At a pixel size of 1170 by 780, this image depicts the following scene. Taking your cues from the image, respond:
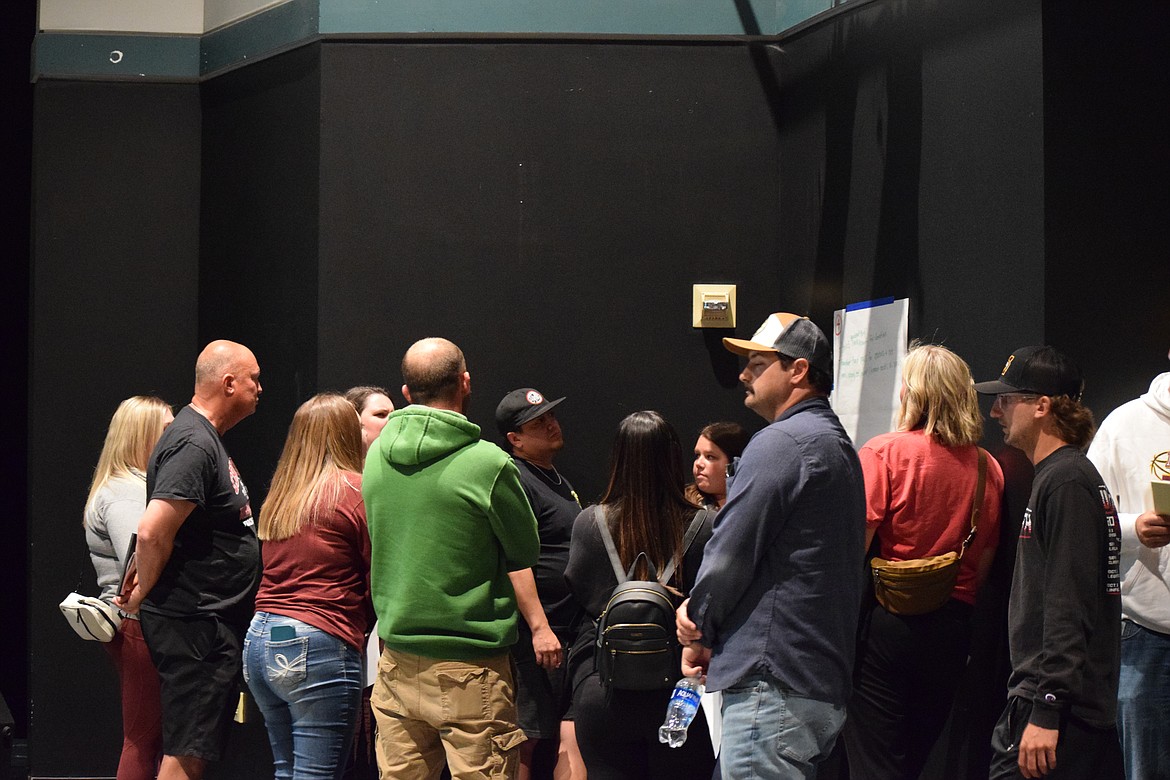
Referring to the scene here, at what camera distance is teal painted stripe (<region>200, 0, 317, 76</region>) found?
17.3 ft

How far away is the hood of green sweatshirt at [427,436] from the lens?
→ 337 centimetres

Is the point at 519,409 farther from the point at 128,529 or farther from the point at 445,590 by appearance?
the point at 128,529

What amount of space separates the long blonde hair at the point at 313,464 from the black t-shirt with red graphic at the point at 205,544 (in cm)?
18

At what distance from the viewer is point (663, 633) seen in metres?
3.32

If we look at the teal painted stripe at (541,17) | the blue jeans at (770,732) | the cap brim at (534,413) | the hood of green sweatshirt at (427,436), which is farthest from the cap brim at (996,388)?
the teal painted stripe at (541,17)

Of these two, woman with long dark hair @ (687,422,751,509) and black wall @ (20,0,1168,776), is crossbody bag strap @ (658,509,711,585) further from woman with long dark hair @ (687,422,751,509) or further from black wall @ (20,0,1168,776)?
black wall @ (20,0,1168,776)

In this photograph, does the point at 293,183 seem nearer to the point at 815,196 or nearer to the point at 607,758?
the point at 815,196

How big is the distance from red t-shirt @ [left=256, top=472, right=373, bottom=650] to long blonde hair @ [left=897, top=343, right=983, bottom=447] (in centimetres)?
174

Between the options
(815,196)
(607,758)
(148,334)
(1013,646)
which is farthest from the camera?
(148,334)

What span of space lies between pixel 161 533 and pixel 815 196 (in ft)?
8.99

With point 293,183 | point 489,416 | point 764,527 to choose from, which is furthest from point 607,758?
point 293,183

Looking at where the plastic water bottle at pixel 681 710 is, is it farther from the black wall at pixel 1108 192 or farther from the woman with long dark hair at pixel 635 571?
the black wall at pixel 1108 192

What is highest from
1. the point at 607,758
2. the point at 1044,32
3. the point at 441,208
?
→ the point at 1044,32

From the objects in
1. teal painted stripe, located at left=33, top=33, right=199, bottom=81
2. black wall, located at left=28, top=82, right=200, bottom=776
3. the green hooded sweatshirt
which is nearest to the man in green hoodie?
the green hooded sweatshirt
